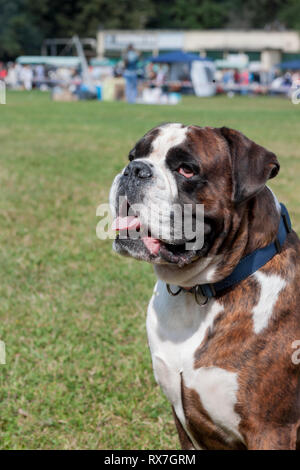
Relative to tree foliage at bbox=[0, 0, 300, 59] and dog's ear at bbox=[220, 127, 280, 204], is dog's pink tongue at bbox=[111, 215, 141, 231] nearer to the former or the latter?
dog's ear at bbox=[220, 127, 280, 204]

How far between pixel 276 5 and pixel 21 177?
88063mm

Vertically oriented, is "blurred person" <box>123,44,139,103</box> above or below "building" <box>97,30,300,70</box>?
above

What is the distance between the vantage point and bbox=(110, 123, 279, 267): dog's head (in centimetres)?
261

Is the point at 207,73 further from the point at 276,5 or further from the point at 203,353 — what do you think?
the point at 276,5

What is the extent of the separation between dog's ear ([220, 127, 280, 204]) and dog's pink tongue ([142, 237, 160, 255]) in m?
0.40

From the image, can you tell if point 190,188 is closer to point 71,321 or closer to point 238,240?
point 238,240

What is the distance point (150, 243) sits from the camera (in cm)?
273

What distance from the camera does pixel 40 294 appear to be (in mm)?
5301

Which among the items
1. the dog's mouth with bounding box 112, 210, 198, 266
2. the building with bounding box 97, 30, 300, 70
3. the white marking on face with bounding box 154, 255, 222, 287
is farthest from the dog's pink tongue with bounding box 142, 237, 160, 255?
the building with bounding box 97, 30, 300, 70

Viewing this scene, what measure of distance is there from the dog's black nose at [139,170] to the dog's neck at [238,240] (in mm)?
387

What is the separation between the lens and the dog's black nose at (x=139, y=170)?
265 centimetres

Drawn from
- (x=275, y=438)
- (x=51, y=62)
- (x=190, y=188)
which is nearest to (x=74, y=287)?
(x=190, y=188)

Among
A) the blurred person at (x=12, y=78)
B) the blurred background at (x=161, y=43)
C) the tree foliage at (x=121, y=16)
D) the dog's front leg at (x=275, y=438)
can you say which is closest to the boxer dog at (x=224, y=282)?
the dog's front leg at (x=275, y=438)
